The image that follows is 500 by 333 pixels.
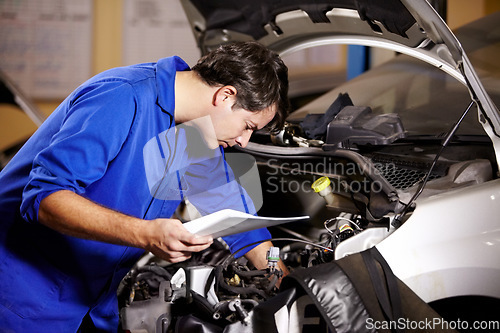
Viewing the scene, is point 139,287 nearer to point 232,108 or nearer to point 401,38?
point 232,108

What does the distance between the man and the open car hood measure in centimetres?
34

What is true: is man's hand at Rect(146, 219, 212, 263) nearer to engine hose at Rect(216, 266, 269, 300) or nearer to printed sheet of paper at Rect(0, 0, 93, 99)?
engine hose at Rect(216, 266, 269, 300)

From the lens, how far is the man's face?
57.9 inches

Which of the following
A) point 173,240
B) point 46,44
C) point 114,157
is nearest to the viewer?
point 173,240

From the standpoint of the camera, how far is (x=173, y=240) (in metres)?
1.08

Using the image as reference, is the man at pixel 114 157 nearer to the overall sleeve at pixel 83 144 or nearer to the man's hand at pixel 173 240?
the overall sleeve at pixel 83 144

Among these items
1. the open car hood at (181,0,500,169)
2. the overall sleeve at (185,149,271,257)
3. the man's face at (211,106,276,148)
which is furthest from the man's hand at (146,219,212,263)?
the open car hood at (181,0,500,169)

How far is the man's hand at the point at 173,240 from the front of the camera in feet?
3.52

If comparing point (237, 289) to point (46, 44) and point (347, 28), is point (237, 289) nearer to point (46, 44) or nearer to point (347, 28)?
point (347, 28)

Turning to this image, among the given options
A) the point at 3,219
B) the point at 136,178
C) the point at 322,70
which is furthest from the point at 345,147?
the point at 322,70

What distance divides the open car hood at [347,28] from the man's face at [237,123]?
0.44m

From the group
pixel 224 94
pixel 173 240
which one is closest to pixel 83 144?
pixel 173 240

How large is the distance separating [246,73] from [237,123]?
5.7 inches

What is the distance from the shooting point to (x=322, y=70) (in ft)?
13.1
